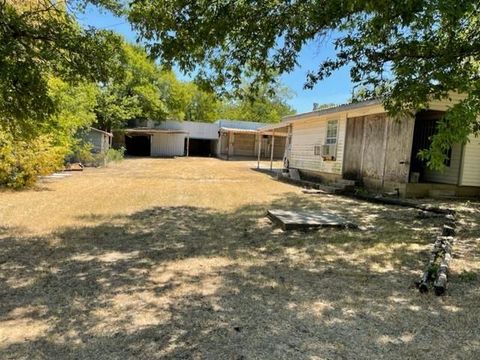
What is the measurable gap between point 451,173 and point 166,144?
28645 millimetres

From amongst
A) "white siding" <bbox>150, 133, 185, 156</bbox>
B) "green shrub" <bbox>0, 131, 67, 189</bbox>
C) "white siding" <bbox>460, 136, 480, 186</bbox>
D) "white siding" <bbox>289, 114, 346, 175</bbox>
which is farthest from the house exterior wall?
"white siding" <bbox>150, 133, 185, 156</bbox>

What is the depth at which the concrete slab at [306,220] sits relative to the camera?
7.27 m

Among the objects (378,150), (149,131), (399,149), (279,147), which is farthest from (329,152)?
(149,131)

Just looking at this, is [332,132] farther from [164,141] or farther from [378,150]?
[164,141]

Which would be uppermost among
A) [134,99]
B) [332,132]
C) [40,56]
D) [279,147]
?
[134,99]

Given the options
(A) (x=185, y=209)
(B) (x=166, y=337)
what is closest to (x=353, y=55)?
(A) (x=185, y=209)

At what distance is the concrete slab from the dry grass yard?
0.77 feet

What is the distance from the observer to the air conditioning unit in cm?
1521

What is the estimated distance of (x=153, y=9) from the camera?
587 centimetres

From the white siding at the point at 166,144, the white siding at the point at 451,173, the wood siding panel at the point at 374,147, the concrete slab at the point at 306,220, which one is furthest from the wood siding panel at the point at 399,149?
the white siding at the point at 166,144

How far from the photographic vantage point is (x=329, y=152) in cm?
1550

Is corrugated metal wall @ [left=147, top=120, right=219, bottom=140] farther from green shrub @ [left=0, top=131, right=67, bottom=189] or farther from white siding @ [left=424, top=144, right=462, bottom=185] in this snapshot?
white siding @ [left=424, top=144, right=462, bottom=185]

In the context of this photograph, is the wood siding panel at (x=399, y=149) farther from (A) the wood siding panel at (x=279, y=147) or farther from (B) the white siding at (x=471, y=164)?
(A) the wood siding panel at (x=279, y=147)

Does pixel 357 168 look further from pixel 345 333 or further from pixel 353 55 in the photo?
pixel 345 333
